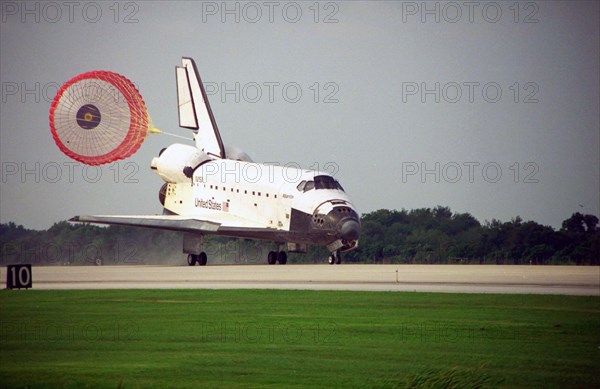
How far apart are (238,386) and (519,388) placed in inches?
152

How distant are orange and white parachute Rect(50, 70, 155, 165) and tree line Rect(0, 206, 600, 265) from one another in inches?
235

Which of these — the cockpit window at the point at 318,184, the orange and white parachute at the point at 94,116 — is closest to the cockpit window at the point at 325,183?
the cockpit window at the point at 318,184

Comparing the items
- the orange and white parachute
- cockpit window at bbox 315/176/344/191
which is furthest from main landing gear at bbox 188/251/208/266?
cockpit window at bbox 315/176/344/191

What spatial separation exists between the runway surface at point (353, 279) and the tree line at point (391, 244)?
969 centimetres

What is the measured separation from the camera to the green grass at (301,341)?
51.3 feet

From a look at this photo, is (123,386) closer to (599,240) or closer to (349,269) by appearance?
(349,269)

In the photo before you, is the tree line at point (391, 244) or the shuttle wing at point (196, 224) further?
the tree line at point (391, 244)

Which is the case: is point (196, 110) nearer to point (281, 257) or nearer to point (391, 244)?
point (281, 257)

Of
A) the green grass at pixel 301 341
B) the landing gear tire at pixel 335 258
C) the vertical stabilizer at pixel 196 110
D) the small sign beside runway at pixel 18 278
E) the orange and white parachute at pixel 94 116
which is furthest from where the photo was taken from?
the vertical stabilizer at pixel 196 110

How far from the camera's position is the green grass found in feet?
51.3

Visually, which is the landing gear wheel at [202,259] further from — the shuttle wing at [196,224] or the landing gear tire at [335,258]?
the landing gear tire at [335,258]

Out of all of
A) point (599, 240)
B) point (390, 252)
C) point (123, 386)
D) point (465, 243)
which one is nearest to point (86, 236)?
point (390, 252)

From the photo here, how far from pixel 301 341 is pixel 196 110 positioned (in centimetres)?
3606

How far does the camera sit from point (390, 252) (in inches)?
2151
